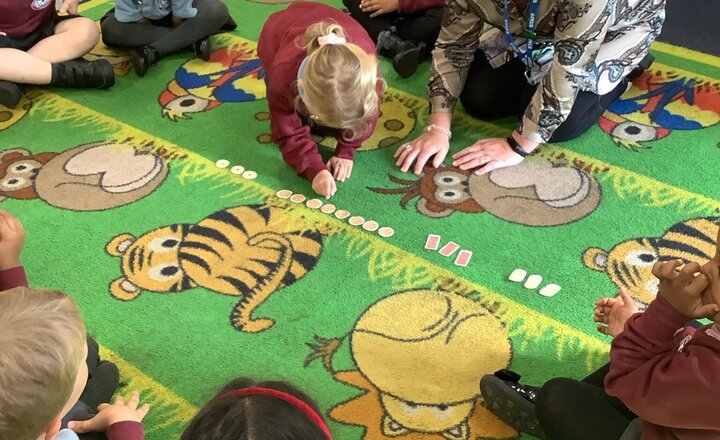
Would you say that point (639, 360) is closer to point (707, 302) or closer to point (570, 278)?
point (707, 302)

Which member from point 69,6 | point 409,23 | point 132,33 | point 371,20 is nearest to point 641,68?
point 409,23

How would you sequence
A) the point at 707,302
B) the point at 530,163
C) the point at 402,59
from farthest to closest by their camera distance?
1. the point at 402,59
2. the point at 530,163
3. the point at 707,302

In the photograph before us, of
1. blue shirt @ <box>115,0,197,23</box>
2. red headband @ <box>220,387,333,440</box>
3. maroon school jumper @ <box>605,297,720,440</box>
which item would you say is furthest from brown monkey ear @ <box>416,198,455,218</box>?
blue shirt @ <box>115,0,197,23</box>

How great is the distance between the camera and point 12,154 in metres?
1.78

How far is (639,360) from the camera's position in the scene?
866 mm

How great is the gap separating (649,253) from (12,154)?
4.85 feet

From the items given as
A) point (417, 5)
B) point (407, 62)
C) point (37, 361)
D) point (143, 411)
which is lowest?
point (143, 411)

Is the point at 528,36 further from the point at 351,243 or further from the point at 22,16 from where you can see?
the point at 22,16

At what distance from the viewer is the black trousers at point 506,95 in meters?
1.75

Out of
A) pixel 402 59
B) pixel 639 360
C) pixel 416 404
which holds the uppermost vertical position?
pixel 639 360

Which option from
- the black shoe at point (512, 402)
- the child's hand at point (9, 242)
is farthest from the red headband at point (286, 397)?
the child's hand at point (9, 242)

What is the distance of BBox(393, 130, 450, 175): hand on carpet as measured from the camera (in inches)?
66.2

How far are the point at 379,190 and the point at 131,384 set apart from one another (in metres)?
0.68

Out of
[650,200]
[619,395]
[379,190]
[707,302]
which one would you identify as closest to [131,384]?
[379,190]
